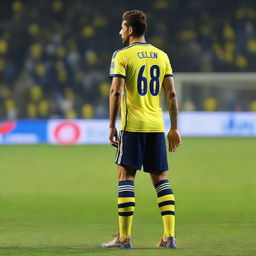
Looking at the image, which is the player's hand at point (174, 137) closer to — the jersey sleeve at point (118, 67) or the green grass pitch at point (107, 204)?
the jersey sleeve at point (118, 67)

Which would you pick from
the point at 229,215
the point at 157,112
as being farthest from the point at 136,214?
the point at 157,112

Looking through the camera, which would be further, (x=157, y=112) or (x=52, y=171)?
(x=52, y=171)

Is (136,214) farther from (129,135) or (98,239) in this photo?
(129,135)

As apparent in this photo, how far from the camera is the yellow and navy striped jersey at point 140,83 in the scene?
5.89 meters

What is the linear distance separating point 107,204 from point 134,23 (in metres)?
4.08

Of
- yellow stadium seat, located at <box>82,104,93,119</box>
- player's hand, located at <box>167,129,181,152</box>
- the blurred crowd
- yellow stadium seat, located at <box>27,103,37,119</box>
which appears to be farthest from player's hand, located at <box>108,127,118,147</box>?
the blurred crowd

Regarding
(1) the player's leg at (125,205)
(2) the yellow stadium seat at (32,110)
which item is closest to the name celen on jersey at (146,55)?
(1) the player's leg at (125,205)

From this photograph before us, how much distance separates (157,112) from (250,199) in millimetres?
4336

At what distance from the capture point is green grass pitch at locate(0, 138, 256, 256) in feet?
20.2

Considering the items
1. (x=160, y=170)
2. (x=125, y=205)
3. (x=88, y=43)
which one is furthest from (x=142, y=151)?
(x=88, y=43)

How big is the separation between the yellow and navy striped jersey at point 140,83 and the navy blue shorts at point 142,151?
6 centimetres

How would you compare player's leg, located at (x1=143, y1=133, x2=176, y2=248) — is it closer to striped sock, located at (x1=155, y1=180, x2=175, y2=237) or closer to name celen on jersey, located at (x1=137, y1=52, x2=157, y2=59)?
striped sock, located at (x1=155, y1=180, x2=175, y2=237)

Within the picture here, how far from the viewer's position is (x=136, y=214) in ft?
28.2

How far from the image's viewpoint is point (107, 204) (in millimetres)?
9602
